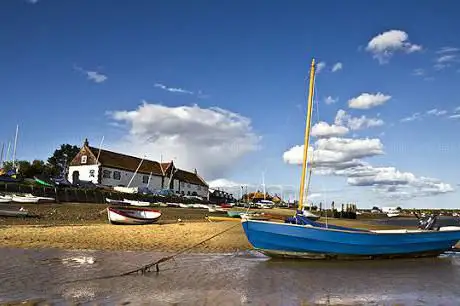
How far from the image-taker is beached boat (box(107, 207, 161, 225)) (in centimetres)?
2808

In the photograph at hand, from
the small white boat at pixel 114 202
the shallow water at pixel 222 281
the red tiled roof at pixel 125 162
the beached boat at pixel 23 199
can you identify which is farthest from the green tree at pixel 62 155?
the shallow water at pixel 222 281

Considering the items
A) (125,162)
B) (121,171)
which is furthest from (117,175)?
(125,162)

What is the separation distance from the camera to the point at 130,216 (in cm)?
2847

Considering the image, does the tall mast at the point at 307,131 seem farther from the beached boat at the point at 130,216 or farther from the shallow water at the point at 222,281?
the beached boat at the point at 130,216

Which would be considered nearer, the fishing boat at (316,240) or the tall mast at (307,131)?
the fishing boat at (316,240)

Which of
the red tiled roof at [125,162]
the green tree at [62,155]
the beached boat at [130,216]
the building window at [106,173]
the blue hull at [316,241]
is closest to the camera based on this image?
the blue hull at [316,241]

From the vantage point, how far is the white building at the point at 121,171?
68.0 meters

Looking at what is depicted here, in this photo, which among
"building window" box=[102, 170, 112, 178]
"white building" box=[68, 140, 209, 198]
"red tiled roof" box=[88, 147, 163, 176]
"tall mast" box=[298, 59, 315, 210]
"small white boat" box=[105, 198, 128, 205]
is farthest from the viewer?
"red tiled roof" box=[88, 147, 163, 176]

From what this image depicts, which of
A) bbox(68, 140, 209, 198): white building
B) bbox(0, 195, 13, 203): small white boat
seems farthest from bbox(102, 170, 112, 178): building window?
bbox(0, 195, 13, 203): small white boat

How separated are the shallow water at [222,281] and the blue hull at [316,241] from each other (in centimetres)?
45

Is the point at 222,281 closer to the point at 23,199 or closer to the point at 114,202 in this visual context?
the point at 23,199

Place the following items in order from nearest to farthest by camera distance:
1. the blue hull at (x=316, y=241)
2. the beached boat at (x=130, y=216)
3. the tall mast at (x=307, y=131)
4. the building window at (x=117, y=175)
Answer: the blue hull at (x=316, y=241) → the tall mast at (x=307, y=131) → the beached boat at (x=130, y=216) → the building window at (x=117, y=175)

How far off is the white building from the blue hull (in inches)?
2206

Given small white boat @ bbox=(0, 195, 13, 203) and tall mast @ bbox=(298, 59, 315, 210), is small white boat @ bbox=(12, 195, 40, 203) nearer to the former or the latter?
small white boat @ bbox=(0, 195, 13, 203)
